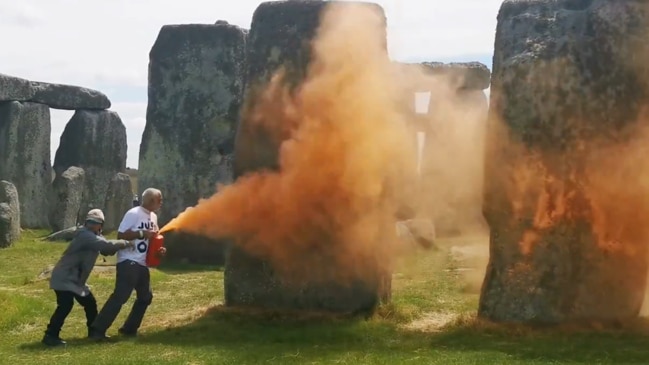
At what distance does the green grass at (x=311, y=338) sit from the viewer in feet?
32.8

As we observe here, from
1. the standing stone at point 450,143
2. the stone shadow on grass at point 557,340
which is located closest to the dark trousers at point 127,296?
the stone shadow on grass at point 557,340

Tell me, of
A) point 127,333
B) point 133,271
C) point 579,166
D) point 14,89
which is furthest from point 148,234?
point 14,89

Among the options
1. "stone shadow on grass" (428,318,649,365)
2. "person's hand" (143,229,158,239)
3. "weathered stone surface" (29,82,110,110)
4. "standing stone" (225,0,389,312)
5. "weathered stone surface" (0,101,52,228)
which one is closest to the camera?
"stone shadow on grass" (428,318,649,365)

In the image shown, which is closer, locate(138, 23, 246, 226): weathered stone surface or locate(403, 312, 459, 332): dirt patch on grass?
locate(403, 312, 459, 332): dirt patch on grass

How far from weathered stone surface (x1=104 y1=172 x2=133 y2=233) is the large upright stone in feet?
58.9

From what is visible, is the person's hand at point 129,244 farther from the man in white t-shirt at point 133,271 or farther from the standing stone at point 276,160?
the standing stone at point 276,160

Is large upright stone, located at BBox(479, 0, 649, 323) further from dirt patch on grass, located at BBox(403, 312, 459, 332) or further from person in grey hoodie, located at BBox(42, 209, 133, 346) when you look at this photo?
person in grey hoodie, located at BBox(42, 209, 133, 346)

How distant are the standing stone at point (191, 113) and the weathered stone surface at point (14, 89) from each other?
9706 mm

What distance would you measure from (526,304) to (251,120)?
14.2ft

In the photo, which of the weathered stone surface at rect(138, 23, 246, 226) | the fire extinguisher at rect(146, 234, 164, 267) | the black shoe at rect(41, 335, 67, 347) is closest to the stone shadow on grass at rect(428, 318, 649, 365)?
the fire extinguisher at rect(146, 234, 164, 267)

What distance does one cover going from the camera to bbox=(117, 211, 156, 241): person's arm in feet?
36.5

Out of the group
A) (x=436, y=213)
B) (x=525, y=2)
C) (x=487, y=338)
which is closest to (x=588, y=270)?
(x=487, y=338)

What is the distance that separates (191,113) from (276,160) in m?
9.38

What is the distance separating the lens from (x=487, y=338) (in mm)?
11062
